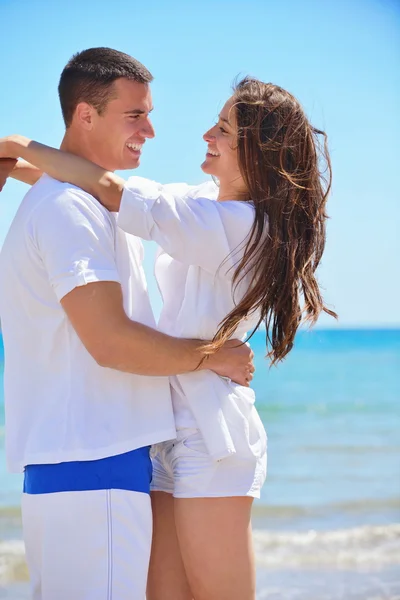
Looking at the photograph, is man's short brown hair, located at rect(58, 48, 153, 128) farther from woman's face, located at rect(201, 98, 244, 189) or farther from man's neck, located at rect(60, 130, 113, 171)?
woman's face, located at rect(201, 98, 244, 189)

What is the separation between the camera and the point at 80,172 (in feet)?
8.76

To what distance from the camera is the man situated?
248 centimetres

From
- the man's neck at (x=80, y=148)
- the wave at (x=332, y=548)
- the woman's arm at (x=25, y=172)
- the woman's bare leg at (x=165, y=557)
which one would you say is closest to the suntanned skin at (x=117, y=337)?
the man's neck at (x=80, y=148)

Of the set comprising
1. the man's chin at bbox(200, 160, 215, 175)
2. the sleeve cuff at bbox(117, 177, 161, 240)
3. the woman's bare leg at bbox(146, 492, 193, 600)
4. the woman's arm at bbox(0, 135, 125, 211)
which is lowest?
the woman's bare leg at bbox(146, 492, 193, 600)

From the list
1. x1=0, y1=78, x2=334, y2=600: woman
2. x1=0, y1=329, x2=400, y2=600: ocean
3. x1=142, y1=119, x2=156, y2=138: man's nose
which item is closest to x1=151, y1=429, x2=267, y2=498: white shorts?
x1=0, y1=78, x2=334, y2=600: woman

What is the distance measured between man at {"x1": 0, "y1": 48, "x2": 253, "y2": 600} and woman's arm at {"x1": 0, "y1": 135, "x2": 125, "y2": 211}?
0.05 m

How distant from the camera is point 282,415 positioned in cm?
1419

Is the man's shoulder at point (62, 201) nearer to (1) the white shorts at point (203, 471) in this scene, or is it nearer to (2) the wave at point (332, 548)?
(1) the white shorts at point (203, 471)

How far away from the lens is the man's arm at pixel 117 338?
2486 mm

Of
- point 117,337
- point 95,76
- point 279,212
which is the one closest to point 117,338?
point 117,337

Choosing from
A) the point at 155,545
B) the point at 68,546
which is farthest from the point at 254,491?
the point at 68,546

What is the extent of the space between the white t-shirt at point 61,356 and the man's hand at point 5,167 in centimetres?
36

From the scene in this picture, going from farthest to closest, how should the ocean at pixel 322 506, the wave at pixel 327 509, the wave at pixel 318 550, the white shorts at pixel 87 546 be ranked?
the wave at pixel 327 509, the wave at pixel 318 550, the ocean at pixel 322 506, the white shorts at pixel 87 546

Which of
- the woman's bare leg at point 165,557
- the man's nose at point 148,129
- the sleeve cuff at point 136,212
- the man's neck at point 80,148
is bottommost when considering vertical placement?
the woman's bare leg at point 165,557
